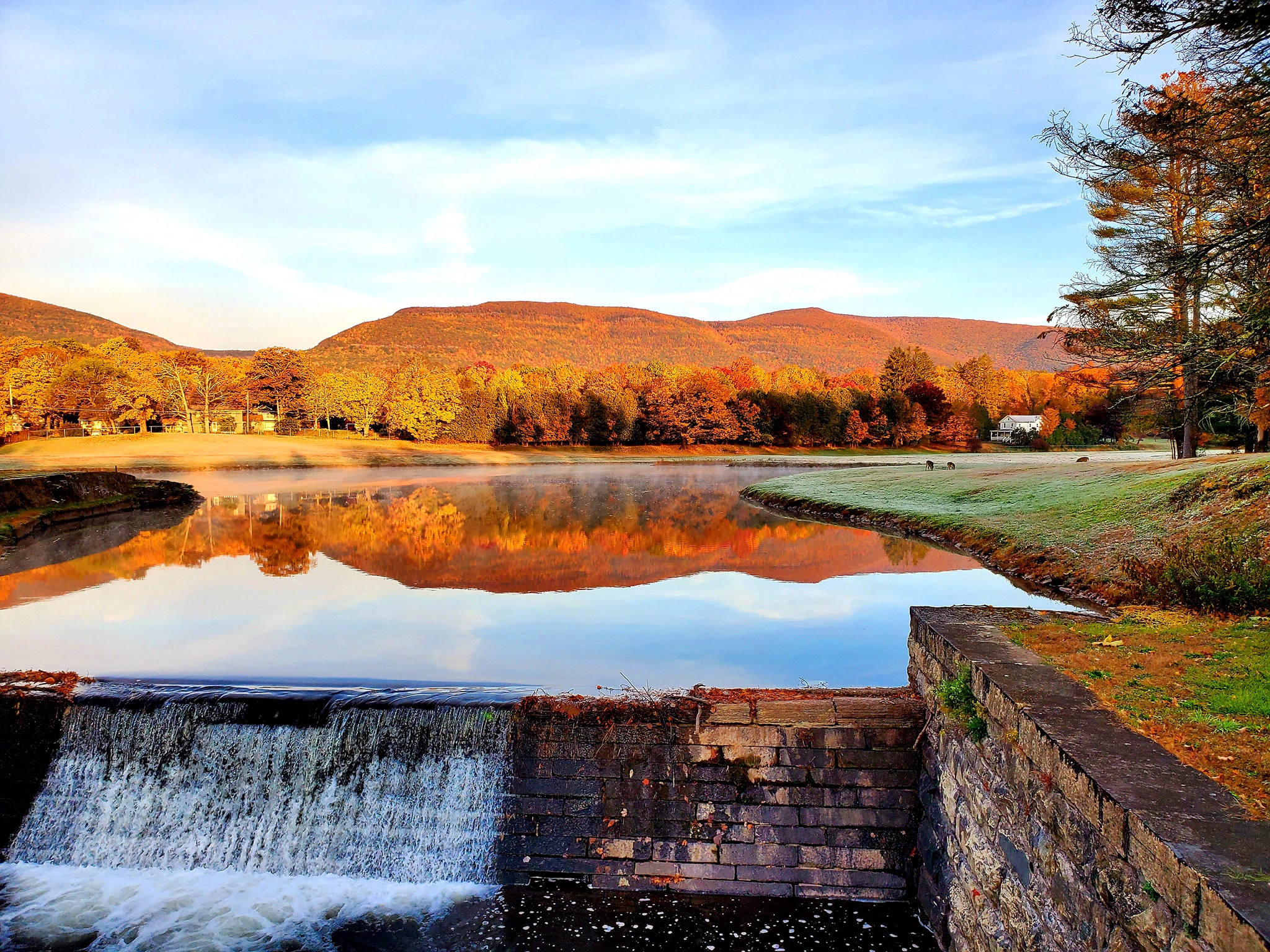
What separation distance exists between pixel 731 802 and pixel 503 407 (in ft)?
264

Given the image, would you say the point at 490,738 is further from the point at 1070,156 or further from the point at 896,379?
the point at 896,379

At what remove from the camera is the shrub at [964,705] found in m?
5.56

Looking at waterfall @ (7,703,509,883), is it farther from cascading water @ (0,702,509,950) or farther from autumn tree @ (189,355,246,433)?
autumn tree @ (189,355,246,433)

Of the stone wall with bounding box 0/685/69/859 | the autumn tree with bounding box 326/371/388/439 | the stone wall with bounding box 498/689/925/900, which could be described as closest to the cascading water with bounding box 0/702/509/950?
the stone wall with bounding box 0/685/69/859

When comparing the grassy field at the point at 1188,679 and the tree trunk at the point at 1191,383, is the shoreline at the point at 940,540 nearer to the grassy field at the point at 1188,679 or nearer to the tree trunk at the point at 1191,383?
the grassy field at the point at 1188,679

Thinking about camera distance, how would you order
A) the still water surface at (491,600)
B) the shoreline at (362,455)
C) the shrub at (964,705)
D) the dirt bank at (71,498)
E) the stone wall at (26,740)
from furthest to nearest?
the shoreline at (362,455) < the dirt bank at (71,498) < the still water surface at (491,600) < the stone wall at (26,740) < the shrub at (964,705)

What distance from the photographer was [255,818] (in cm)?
694

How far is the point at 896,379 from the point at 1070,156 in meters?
90.5

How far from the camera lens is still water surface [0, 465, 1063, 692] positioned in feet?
31.8

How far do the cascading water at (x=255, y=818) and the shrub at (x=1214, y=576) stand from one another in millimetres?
7468

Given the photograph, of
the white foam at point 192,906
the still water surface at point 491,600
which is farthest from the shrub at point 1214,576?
the white foam at point 192,906

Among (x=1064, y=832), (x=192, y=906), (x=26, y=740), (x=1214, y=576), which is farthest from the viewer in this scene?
(x=1214, y=576)

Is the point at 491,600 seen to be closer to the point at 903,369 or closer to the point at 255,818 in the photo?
the point at 255,818

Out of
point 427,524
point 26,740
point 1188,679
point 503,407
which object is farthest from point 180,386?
point 1188,679
